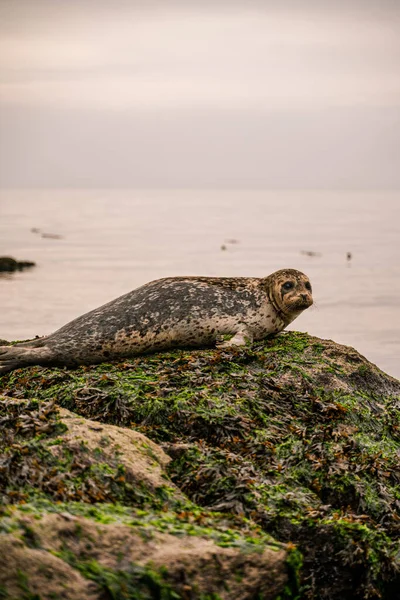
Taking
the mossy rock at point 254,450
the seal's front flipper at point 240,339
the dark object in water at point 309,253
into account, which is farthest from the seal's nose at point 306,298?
the dark object in water at point 309,253

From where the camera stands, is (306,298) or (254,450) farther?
(306,298)

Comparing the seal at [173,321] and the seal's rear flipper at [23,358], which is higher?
the seal at [173,321]

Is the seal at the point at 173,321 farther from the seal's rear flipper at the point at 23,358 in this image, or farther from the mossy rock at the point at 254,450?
the mossy rock at the point at 254,450

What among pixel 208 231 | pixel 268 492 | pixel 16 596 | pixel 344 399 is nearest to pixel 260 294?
pixel 344 399

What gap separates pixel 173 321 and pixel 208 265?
1097 inches

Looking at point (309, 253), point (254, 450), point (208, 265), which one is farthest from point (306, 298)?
point (309, 253)

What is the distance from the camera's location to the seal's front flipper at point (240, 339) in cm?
871

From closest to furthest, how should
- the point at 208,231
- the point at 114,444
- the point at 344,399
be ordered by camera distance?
the point at 114,444 < the point at 344,399 < the point at 208,231

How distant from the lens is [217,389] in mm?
7594

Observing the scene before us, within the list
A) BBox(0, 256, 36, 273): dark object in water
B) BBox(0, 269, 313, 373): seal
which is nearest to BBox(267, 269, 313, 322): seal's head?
BBox(0, 269, 313, 373): seal

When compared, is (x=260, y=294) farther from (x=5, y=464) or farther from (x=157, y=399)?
(x=5, y=464)

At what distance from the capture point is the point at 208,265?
3675 centimetres

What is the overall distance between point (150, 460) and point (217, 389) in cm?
158

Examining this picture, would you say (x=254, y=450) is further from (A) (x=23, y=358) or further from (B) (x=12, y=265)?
(B) (x=12, y=265)
